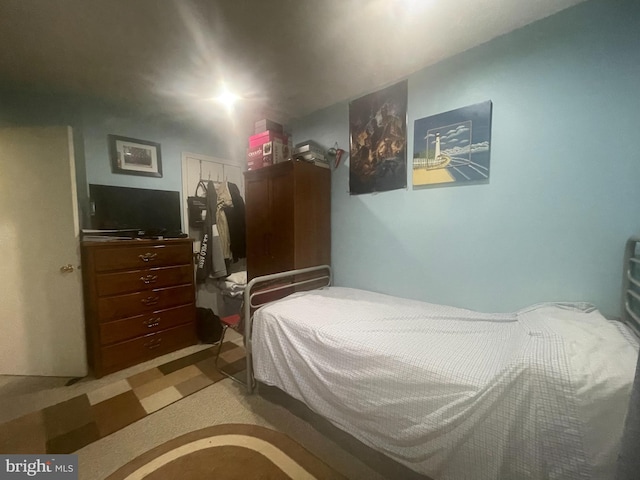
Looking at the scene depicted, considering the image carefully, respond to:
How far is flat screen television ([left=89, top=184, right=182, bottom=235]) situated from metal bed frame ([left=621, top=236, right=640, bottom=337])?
3372 mm

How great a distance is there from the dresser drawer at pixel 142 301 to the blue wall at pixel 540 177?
7.23ft

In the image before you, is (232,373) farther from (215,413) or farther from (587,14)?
(587,14)

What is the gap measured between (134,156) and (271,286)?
209 centimetres

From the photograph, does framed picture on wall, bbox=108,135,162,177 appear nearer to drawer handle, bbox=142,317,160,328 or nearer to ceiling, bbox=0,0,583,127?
ceiling, bbox=0,0,583,127

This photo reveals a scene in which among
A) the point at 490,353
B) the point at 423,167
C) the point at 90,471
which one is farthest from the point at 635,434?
the point at 90,471

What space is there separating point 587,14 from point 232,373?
336cm

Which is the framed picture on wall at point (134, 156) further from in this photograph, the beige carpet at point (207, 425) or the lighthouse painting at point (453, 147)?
the lighthouse painting at point (453, 147)

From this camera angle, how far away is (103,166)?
237 centimetres

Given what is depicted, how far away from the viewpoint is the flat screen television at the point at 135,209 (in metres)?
2.26

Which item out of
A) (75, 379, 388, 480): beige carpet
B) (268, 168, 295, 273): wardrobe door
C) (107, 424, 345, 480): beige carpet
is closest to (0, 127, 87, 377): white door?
(75, 379, 388, 480): beige carpet

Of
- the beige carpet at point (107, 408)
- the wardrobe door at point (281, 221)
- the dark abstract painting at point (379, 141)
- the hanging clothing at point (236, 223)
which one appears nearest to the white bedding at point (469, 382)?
the wardrobe door at point (281, 221)

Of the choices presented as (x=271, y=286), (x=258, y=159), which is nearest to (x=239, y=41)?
(x=258, y=159)

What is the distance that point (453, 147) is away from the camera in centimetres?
174

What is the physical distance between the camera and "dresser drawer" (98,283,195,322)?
2.02 meters
